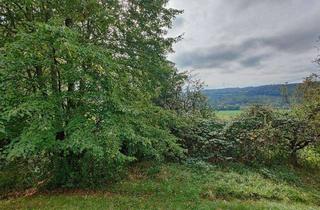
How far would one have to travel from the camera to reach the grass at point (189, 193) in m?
8.08

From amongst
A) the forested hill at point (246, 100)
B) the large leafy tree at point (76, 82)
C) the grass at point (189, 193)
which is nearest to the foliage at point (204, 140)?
the grass at point (189, 193)

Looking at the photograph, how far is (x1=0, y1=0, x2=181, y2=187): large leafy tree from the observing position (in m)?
7.02

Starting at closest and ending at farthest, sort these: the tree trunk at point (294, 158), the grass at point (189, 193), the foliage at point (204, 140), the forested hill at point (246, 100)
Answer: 1. the grass at point (189, 193)
2. the foliage at point (204, 140)
3. the tree trunk at point (294, 158)
4. the forested hill at point (246, 100)

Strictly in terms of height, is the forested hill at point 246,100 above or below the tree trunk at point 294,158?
above

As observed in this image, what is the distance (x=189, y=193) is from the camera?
8.84 m

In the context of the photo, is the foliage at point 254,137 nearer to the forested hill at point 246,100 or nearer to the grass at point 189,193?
the forested hill at point 246,100

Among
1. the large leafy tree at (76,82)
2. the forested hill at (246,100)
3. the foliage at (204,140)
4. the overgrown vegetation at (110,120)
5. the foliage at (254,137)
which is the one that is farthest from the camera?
the forested hill at (246,100)

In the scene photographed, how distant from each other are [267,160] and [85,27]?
381 inches

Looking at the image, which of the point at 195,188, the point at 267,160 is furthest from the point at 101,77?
the point at 267,160

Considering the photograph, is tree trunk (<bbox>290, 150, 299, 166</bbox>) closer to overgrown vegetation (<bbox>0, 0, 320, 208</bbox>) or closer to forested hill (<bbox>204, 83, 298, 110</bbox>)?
overgrown vegetation (<bbox>0, 0, 320, 208</bbox>)

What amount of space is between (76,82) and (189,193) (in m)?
4.69

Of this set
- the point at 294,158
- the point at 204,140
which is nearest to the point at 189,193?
the point at 204,140

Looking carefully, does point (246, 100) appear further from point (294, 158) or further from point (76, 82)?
point (76, 82)

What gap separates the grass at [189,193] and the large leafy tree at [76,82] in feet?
3.78
